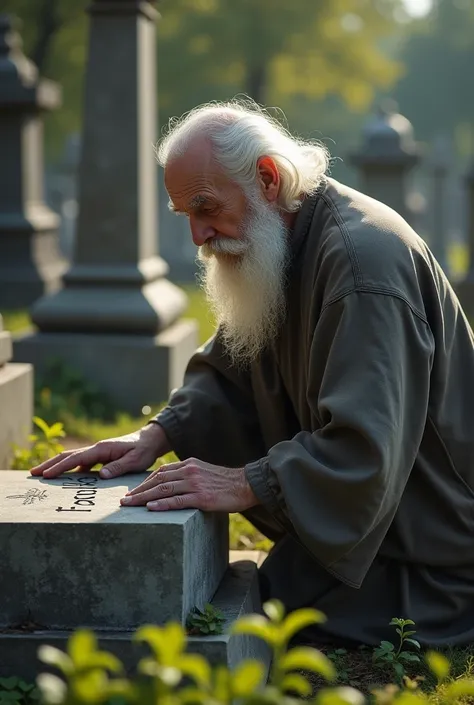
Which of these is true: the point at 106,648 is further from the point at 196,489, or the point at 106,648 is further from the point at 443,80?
the point at 443,80

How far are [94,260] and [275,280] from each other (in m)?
4.34

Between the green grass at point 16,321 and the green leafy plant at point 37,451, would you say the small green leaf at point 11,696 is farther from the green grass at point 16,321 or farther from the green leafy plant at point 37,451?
the green grass at point 16,321

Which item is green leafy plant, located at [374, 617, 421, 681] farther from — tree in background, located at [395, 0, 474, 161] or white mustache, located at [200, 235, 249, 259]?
tree in background, located at [395, 0, 474, 161]

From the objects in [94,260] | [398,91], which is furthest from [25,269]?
[398,91]

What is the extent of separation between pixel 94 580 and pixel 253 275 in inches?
41.6

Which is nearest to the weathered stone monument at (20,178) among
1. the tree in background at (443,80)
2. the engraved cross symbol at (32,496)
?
the engraved cross symbol at (32,496)

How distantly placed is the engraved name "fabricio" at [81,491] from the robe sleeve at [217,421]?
1.36 ft

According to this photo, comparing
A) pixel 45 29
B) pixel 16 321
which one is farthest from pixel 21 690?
pixel 45 29

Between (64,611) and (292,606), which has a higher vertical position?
(64,611)

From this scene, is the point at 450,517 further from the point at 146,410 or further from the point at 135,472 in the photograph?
the point at 146,410

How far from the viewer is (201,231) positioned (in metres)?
3.35

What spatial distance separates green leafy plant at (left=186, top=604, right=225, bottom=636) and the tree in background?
53553 millimetres

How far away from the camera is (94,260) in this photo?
7516mm

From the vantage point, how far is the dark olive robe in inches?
115
